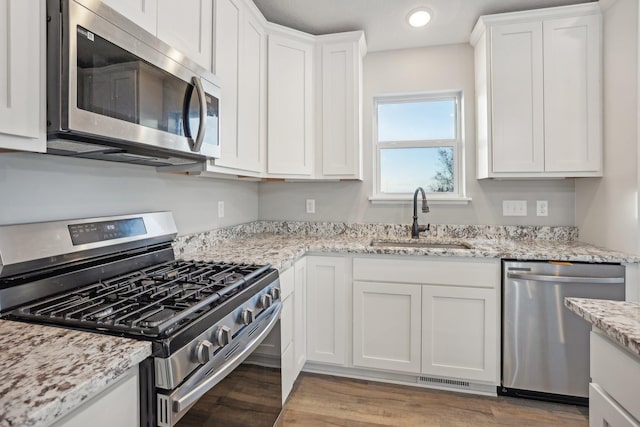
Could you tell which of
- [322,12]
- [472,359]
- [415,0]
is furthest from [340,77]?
[472,359]

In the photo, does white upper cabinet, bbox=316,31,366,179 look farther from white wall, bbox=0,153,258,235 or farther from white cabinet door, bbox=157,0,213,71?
white cabinet door, bbox=157,0,213,71

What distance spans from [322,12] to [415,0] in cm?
60

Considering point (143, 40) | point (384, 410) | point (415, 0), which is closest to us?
point (143, 40)

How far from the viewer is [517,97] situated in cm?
220

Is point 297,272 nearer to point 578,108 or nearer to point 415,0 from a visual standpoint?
point 415,0

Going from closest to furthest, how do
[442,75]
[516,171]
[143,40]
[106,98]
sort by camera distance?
[106,98] → [143,40] → [516,171] → [442,75]

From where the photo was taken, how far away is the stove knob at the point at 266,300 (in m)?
1.34

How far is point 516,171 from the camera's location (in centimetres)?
221

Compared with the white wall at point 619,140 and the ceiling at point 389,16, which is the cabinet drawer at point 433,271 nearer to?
the white wall at point 619,140

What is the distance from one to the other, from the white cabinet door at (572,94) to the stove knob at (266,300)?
1.97 m

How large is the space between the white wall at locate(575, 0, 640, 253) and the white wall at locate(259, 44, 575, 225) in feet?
1.10

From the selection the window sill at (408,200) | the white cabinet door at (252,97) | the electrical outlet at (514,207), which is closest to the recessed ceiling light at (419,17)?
the white cabinet door at (252,97)

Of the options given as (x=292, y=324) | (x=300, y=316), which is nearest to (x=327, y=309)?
(x=300, y=316)

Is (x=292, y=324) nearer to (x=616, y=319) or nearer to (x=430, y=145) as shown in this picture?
(x=616, y=319)
